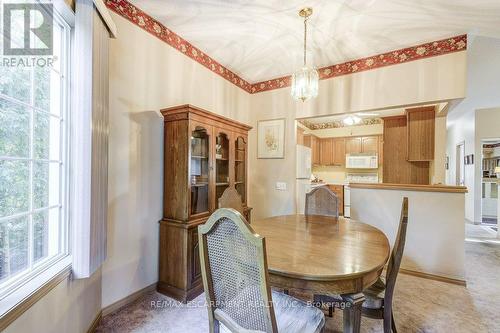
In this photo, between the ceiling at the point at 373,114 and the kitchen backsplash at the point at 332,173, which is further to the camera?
the kitchen backsplash at the point at 332,173

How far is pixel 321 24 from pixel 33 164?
8.43 ft

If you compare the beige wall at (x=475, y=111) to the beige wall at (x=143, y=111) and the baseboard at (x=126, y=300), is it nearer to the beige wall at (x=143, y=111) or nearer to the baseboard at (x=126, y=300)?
the beige wall at (x=143, y=111)

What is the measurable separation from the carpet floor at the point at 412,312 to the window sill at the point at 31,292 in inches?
29.1

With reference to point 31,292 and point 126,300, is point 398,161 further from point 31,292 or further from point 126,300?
point 31,292

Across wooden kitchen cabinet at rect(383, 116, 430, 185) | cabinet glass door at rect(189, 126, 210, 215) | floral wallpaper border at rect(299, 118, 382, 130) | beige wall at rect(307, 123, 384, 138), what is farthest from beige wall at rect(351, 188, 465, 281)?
beige wall at rect(307, 123, 384, 138)

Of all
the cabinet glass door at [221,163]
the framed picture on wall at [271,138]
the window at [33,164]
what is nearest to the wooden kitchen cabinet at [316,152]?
the framed picture on wall at [271,138]

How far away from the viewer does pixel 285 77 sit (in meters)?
3.53

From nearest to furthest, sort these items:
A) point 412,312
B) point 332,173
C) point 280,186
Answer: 1. point 412,312
2. point 280,186
3. point 332,173

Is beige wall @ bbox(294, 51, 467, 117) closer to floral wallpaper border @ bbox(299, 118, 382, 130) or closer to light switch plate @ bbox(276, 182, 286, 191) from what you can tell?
light switch plate @ bbox(276, 182, 286, 191)

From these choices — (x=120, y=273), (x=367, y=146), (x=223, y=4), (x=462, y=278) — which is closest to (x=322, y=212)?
(x=462, y=278)

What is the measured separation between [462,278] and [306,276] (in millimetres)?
2572

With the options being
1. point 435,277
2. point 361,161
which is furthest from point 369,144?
point 435,277

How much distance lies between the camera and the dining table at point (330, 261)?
1.08 m
